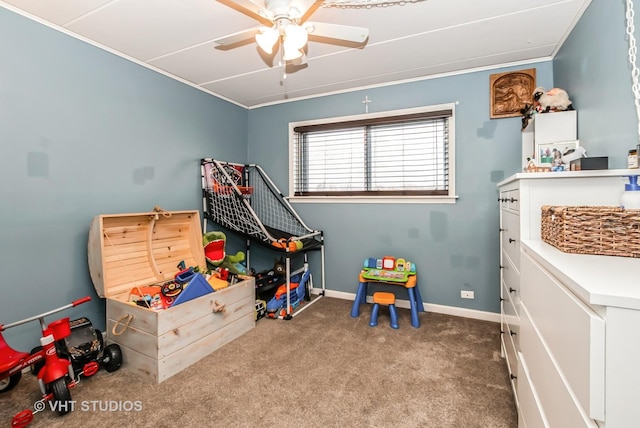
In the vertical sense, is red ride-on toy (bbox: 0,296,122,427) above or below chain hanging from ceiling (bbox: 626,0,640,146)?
below

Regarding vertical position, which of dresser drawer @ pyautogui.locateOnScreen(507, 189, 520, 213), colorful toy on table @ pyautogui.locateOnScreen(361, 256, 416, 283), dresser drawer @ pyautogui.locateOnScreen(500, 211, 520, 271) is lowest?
colorful toy on table @ pyautogui.locateOnScreen(361, 256, 416, 283)

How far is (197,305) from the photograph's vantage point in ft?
6.70

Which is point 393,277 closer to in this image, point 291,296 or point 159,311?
point 291,296

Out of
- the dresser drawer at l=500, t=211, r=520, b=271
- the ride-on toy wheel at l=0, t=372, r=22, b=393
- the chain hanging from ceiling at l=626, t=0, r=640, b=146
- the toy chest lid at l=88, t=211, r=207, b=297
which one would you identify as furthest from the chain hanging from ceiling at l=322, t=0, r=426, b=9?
the ride-on toy wheel at l=0, t=372, r=22, b=393

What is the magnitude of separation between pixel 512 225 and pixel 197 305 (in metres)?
2.03

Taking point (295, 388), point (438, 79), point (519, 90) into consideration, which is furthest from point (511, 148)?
point (295, 388)

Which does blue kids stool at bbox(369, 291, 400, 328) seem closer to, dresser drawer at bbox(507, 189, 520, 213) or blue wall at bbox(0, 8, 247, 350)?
dresser drawer at bbox(507, 189, 520, 213)

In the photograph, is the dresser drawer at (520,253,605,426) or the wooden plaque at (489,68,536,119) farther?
the wooden plaque at (489,68,536,119)

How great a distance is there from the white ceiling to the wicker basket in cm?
145

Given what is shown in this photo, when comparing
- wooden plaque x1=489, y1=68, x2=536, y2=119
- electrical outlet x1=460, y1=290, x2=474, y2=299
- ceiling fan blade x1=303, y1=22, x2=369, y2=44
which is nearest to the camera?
ceiling fan blade x1=303, y1=22, x2=369, y2=44

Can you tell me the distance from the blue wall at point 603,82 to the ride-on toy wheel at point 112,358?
9.88 ft

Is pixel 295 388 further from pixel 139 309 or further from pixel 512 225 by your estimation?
pixel 512 225

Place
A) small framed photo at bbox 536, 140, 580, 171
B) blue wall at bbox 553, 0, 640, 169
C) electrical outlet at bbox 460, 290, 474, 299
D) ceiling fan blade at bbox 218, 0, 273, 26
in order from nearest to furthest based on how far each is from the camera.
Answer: blue wall at bbox 553, 0, 640, 169
ceiling fan blade at bbox 218, 0, 273, 26
small framed photo at bbox 536, 140, 580, 171
electrical outlet at bbox 460, 290, 474, 299

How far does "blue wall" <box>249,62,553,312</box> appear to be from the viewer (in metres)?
2.65
